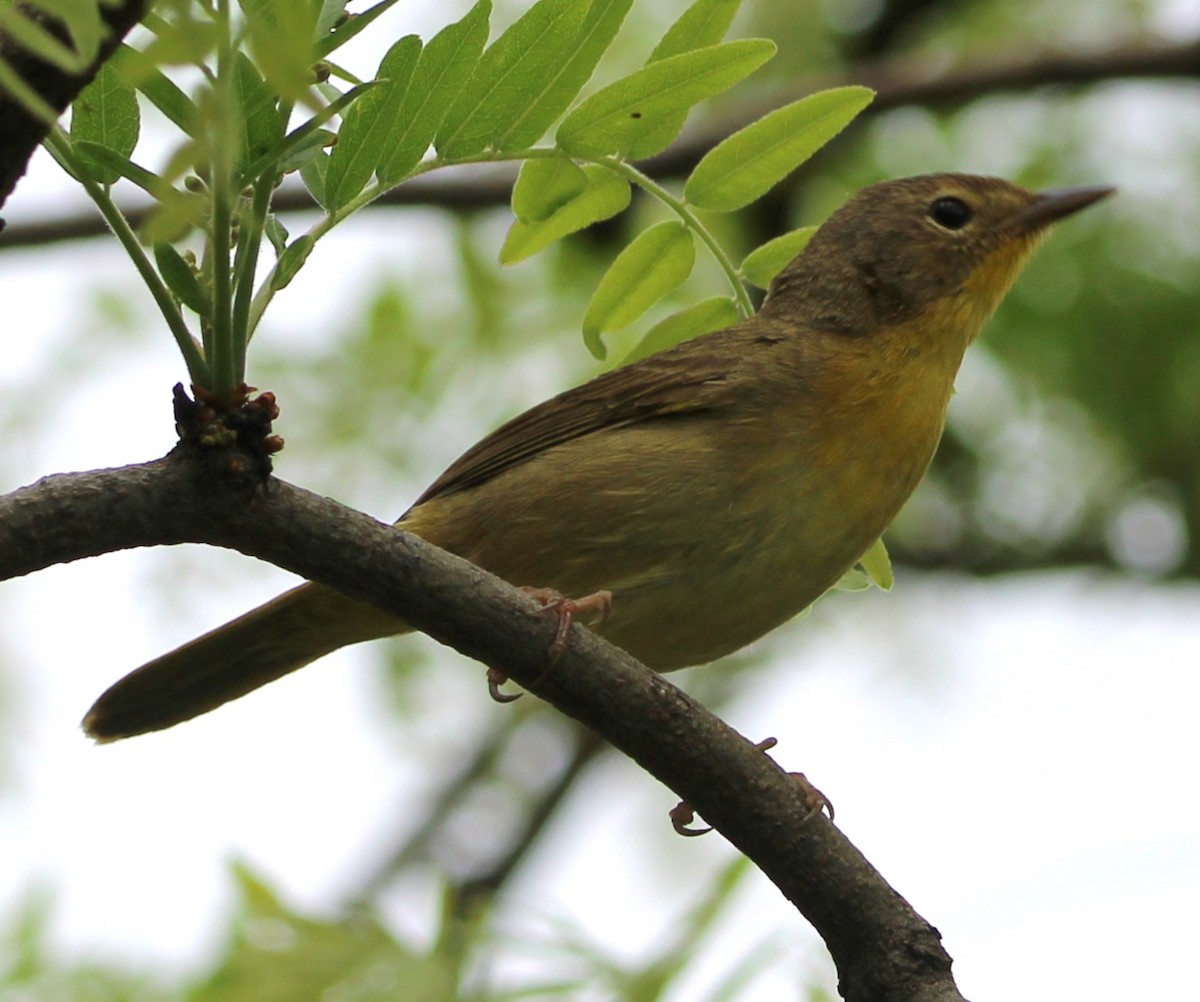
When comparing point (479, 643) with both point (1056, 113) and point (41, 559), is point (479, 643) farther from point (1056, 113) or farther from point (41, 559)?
point (1056, 113)

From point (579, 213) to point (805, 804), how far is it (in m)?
1.35

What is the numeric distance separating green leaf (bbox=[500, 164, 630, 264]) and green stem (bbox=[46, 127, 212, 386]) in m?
1.14

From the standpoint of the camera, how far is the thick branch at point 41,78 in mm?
2045

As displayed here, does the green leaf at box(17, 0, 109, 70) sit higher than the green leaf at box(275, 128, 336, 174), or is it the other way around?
the green leaf at box(275, 128, 336, 174)

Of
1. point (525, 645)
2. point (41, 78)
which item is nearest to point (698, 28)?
point (525, 645)

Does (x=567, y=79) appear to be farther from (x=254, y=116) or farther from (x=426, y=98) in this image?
(x=254, y=116)

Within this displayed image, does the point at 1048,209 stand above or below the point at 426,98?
above

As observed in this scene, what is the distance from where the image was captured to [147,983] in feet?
16.5

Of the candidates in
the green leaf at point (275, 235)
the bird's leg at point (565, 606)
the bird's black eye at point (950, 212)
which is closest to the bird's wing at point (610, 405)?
the bird's leg at point (565, 606)

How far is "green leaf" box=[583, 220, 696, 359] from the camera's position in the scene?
12.3 ft

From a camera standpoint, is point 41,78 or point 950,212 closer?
point 41,78

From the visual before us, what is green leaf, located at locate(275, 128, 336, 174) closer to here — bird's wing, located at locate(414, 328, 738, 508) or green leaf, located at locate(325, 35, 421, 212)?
green leaf, located at locate(325, 35, 421, 212)

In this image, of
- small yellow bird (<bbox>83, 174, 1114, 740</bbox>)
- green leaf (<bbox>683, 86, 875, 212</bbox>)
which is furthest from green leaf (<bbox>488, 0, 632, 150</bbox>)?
small yellow bird (<bbox>83, 174, 1114, 740</bbox>)

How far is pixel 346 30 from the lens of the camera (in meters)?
2.42
